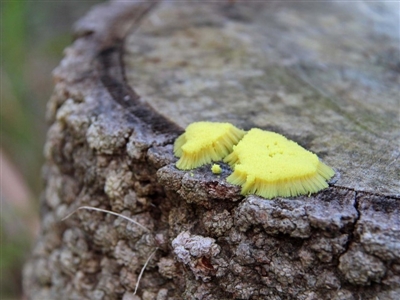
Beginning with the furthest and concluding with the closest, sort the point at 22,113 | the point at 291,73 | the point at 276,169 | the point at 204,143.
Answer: the point at 22,113, the point at 291,73, the point at 204,143, the point at 276,169

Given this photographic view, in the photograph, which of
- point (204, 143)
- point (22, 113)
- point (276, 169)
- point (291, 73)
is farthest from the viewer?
point (22, 113)

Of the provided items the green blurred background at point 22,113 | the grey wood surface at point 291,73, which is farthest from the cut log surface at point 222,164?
the green blurred background at point 22,113

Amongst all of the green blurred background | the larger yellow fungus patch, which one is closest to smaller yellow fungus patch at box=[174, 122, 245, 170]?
the larger yellow fungus patch

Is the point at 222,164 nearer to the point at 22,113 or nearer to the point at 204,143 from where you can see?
the point at 204,143

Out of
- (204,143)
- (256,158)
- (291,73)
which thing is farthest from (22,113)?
(256,158)

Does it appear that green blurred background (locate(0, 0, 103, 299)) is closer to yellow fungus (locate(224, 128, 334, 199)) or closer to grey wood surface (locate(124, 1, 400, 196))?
grey wood surface (locate(124, 1, 400, 196))

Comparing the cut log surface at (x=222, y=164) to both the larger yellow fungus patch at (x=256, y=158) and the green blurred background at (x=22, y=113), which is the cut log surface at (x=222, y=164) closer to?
the larger yellow fungus patch at (x=256, y=158)

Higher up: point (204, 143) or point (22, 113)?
point (204, 143)
